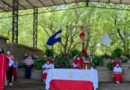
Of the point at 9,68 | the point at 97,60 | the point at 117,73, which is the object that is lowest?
the point at 117,73

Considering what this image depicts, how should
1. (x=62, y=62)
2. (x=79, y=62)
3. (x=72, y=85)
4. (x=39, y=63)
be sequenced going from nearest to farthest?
(x=72, y=85), (x=79, y=62), (x=62, y=62), (x=39, y=63)

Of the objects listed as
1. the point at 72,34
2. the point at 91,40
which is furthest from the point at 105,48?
the point at 72,34

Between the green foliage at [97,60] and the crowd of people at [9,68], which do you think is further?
the green foliage at [97,60]

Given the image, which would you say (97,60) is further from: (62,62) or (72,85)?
(72,85)

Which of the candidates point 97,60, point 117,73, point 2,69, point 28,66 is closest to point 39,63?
point 28,66

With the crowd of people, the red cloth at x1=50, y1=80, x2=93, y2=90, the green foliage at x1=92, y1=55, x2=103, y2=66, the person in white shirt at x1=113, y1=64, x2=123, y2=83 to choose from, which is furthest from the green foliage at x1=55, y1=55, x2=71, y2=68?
the red cloth at x1=50, y1=80, x2=93, y2=90

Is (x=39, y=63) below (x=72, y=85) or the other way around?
the other way around

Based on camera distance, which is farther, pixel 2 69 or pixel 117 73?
pixel 117 73

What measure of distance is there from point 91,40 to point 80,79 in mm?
→ 35833

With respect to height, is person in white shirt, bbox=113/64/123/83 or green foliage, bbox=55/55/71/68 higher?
green foliage, bbox=55/55/71/68

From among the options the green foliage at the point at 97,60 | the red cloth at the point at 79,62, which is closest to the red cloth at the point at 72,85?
the red cloth at the point at 79,62

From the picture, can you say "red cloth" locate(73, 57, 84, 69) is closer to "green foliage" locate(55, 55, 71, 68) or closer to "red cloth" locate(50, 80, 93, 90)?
"green foliage" locate(55, 55, 71, 68)

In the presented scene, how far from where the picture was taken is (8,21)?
5072 centimetres

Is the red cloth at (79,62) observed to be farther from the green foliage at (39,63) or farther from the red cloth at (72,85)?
the red cloth at (72,85)
